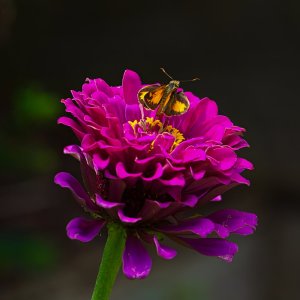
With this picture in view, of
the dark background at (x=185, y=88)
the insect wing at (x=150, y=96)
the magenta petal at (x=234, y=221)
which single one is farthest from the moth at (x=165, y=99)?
the dark background at (x=185, y=88)

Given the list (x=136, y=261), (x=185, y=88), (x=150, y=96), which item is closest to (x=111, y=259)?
(x=136, y=261)

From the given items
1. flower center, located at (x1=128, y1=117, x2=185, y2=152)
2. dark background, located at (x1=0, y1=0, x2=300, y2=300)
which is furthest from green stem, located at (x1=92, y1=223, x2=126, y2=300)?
dark background, located at (x1=0, y1=0, x2=300, y2=300)

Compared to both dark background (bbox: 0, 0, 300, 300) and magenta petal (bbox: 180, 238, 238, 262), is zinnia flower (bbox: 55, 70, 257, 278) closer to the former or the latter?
magenta petal (bbox: 180, 238, 238, 262)

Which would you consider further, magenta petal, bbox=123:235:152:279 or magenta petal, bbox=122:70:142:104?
magenta petal, bbox=122:70:142:104

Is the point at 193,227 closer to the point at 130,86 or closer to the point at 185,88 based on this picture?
the point at 130,86

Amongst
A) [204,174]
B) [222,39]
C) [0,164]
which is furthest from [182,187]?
[222,39]
